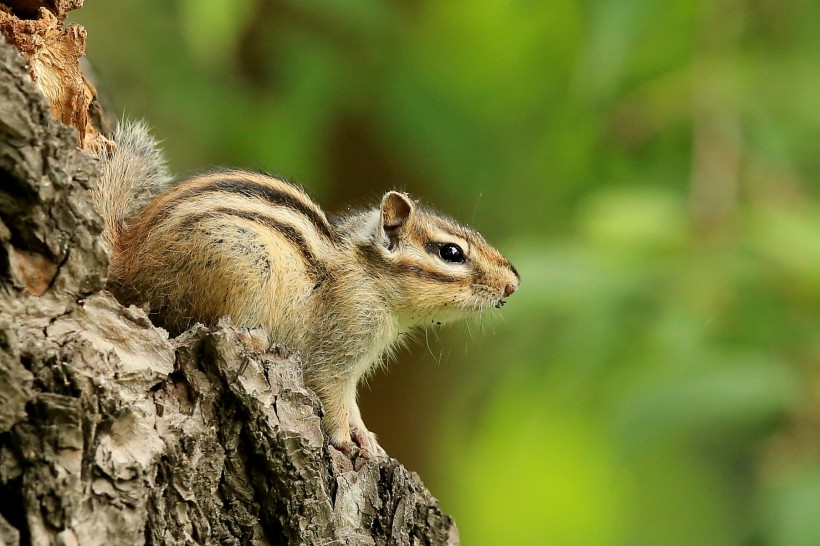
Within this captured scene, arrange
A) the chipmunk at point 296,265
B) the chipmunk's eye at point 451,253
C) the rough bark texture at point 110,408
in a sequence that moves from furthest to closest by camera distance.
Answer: the chipmunk's eye at point 451,253, the chipmunk at point 296,265, the rough bark texture at point 110,408

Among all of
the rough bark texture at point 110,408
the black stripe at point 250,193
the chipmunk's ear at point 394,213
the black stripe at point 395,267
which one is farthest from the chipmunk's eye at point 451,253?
the rough bark texture at point 110,408

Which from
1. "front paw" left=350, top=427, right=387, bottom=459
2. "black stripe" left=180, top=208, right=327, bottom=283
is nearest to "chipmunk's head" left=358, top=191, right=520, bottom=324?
"black stripe" left=180, top=208, right=327, bottom=283

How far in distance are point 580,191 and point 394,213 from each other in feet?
11.6

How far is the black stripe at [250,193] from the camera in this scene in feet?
13.2

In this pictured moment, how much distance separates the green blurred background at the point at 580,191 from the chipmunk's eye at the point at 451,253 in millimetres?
802

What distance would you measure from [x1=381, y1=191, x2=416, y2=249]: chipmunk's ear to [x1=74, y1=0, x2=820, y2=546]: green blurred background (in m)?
1.02

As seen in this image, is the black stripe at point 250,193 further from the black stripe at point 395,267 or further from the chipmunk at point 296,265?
the black stripe at point 395,267

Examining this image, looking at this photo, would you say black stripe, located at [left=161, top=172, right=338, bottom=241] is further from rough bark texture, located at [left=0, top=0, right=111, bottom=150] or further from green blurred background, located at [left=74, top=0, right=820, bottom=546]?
green blurred background, located at [left=74, top=0, right=820, bottom=546]

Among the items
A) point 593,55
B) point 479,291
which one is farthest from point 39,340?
point 593,55

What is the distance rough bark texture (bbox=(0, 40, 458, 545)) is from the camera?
2.77 meters

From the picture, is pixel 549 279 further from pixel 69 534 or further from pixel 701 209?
pixel 69 534

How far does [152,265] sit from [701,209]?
3.35 meters

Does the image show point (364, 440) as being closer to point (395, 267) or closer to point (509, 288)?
point (395, 267)

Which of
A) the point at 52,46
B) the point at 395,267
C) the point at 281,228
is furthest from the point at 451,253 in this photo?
the point at 52,46
